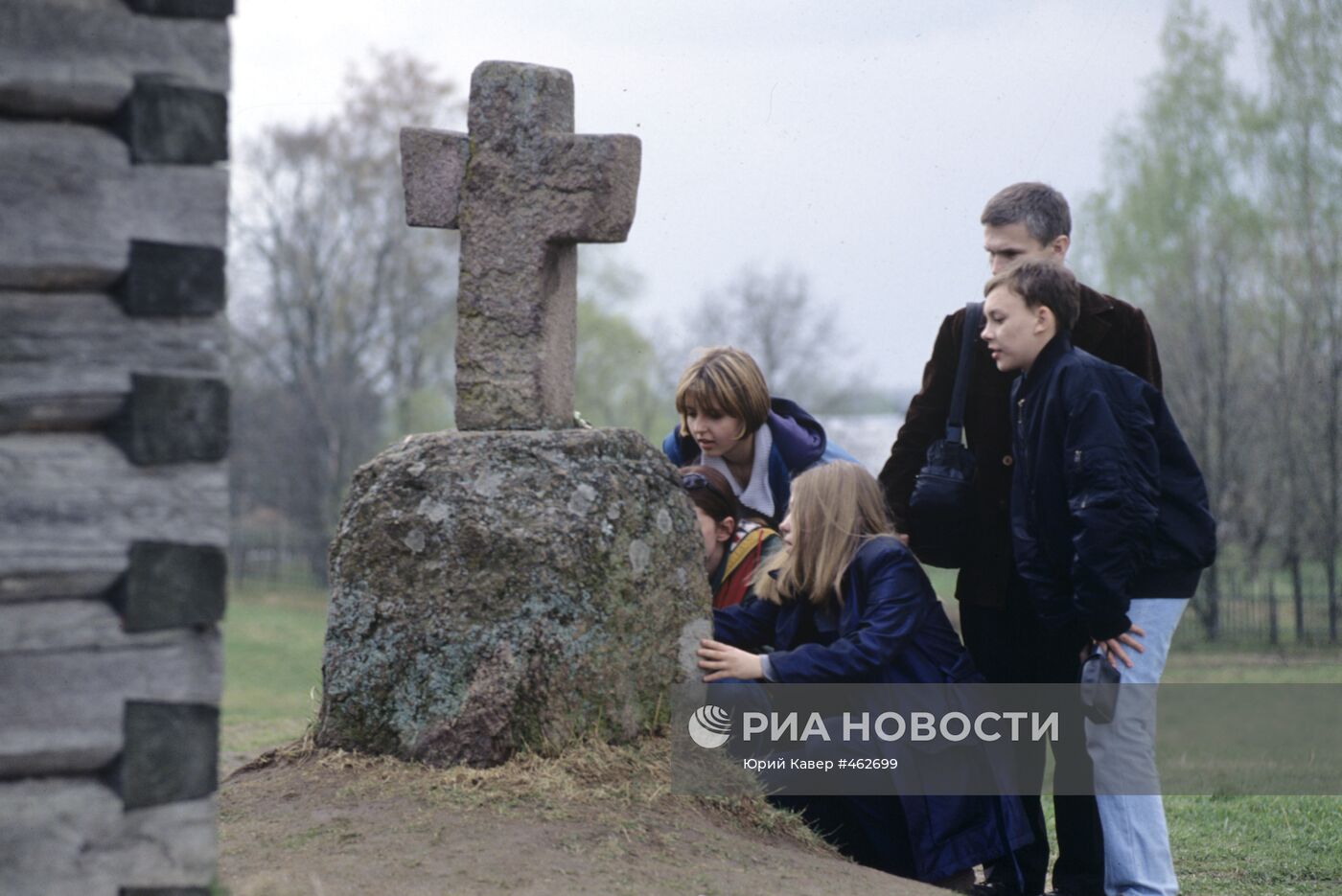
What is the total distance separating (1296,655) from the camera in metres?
19.3

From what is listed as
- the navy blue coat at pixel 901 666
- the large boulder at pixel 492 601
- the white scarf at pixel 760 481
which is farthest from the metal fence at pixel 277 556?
the navy blue coat at pixel 901 666

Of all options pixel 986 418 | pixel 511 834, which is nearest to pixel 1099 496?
pixel 986 418

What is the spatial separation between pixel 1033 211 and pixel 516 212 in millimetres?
1825

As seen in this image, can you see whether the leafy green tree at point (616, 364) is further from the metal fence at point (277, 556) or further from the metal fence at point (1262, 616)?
the metal fence at point (1262, 616)

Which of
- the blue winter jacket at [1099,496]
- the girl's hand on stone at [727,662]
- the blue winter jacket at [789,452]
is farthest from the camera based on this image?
the blue winter jacket at [789,452]

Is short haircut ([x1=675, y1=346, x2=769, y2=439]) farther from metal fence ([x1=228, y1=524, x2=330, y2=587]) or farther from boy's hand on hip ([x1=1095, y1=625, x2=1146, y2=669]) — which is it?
metal fence ([x1=228, y1=524, x2=330, y2=587])

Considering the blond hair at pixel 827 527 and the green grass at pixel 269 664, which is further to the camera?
the green grass at pixel 269 664

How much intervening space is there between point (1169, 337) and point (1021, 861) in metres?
19.3

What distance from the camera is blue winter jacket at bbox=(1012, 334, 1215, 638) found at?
431 cm

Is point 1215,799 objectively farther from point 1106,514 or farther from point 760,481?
point 1106,514

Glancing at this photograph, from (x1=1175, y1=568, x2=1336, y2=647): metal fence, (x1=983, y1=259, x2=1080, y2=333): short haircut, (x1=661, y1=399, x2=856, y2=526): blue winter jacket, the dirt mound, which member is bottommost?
(x1=1175, y1=568, x2=1336, y2=647): metal fence

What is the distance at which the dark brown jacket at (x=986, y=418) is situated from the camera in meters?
5.04

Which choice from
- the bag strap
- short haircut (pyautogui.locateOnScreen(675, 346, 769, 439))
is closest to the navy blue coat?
the bag strap

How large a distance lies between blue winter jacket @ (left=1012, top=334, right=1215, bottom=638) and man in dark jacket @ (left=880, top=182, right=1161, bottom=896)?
36 centimetres
